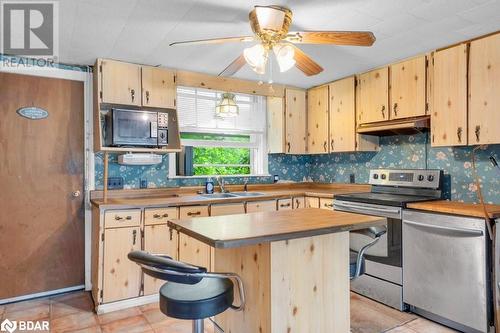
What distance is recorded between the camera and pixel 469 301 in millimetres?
2408

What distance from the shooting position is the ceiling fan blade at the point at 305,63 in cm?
236

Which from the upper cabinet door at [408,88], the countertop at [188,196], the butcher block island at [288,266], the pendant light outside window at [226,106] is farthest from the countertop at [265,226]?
the pendant light outside window at [226,106]

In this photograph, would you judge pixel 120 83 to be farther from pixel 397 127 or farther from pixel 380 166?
pixel 380 166

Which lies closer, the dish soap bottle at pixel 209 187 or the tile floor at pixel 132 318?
the tile floor at pixel 132 318

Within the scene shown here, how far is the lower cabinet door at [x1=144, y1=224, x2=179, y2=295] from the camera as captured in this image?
303 cm

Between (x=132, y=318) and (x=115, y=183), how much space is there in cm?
135

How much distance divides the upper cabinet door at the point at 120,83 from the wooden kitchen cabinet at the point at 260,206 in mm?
1583

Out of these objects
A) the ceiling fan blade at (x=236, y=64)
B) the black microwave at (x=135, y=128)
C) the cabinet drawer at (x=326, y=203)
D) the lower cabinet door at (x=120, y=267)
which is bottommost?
the lower cabinet door at (x=120, y=267)

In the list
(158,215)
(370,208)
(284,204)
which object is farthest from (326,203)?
(158,215)

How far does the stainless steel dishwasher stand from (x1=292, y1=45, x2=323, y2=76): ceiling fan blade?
146 centimetres

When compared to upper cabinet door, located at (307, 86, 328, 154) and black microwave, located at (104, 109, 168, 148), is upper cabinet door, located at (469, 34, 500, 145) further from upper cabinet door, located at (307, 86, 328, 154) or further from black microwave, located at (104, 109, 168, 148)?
black microwave, located at (104, 109, 168, 148)

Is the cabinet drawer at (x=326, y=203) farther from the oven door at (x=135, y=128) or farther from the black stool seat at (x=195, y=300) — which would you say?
the black stool seat at (x=195, y=300)

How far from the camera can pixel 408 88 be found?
3258mm

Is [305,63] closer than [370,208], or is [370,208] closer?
[305,63]
